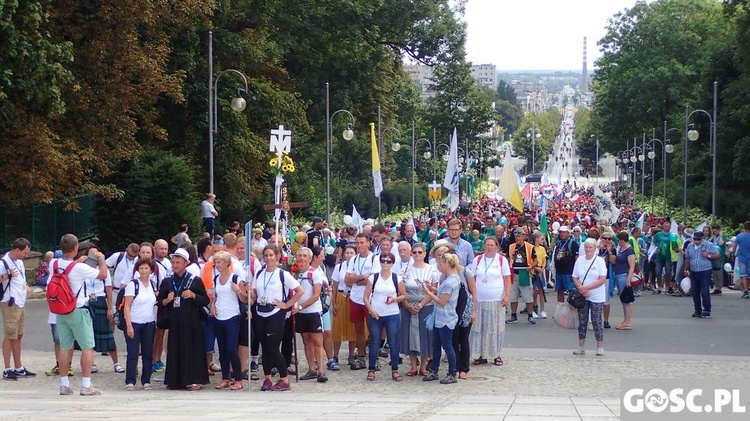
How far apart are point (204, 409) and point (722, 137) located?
160 ft

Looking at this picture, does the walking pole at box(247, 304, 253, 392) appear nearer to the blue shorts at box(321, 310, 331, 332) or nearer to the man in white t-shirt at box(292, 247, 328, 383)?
the man in white t-shirt at box(292, 247, 328, 383)

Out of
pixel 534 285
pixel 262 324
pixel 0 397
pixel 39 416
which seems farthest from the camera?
pixel 534 285

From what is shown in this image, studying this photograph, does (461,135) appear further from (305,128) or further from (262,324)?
(262,324)

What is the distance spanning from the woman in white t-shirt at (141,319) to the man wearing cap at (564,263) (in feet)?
29.1

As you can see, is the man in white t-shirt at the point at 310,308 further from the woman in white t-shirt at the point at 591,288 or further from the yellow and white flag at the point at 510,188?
the yellow and white flag at the point at 510,188

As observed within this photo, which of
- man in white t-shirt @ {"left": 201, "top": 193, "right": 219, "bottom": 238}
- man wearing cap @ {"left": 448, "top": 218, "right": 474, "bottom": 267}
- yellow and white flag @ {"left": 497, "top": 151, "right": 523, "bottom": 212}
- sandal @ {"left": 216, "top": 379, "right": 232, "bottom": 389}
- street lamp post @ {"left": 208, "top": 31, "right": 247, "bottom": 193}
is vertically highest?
street lamp post @ {"left": 208, "top": 31, "right": 247, "bottom": 193}

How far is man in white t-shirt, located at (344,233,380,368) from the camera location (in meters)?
15.2

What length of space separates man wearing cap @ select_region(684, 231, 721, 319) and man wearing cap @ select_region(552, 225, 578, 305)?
212 cm

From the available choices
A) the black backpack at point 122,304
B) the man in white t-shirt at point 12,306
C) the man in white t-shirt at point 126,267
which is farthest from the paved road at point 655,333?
the black backpack at point 122,304

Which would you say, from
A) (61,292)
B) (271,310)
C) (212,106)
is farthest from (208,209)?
(61,292)

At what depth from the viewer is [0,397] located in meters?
12.7

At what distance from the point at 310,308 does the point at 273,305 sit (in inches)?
28.1

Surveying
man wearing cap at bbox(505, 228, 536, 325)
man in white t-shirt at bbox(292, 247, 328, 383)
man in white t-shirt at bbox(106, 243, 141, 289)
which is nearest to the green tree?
man wearing cap at bbox(505, 228, 536, 325)

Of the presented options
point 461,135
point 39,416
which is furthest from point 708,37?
point 39,416
